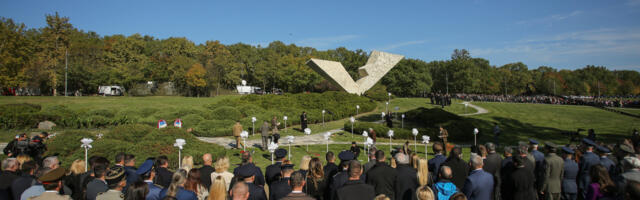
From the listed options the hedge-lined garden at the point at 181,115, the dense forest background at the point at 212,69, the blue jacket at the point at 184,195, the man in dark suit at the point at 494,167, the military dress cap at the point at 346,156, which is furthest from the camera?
the dense forest background at the point at 212,69

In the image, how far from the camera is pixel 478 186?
5148 mm

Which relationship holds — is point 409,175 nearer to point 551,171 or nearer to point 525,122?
point 551,171

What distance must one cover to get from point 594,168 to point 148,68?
58313 millimetres

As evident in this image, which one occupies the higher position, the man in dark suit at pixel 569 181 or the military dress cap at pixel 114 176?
the military dress cap at pixel 114 176

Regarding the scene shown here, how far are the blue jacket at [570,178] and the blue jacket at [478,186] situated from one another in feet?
8.55

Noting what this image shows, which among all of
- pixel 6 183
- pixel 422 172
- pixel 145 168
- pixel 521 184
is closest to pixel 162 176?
pixel 145 168

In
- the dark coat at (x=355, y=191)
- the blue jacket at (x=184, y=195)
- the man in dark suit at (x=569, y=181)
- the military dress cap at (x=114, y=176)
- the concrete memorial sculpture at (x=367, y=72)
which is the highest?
the concrete memorial sculpture at (x=367, y=72)

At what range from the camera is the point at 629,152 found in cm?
796

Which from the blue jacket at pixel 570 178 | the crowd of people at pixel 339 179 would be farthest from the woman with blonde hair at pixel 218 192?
the blue jacket at pixel 570 178

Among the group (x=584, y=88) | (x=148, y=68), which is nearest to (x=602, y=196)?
(x=148, y=68)

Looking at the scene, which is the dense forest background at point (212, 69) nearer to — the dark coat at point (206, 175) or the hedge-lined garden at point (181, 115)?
the hedge-lined garden at point (181, 115)

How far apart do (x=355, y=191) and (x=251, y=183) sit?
164 cm

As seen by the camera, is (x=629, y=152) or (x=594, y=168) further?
(x=629, y=152)

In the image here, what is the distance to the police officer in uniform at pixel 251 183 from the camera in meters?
4.86
